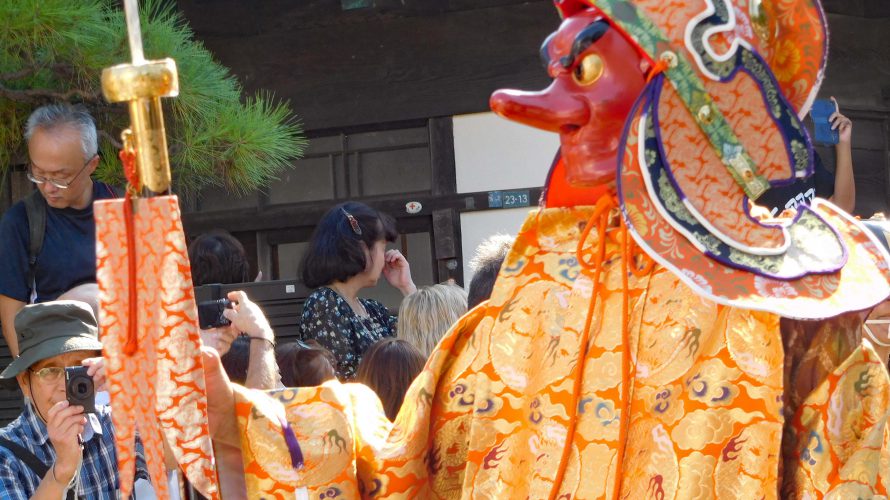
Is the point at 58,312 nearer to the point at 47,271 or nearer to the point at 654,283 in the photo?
the point at 47,271

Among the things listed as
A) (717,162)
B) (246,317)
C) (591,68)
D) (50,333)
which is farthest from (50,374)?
(717,162)

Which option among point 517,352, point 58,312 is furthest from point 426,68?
point 517,352

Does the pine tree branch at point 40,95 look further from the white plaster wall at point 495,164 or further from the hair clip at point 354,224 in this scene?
the white plaster wall at point 495,164

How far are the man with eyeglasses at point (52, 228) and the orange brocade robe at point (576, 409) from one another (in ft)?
6.41

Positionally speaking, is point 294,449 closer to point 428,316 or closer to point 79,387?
point 79,387

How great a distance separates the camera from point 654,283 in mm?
1829

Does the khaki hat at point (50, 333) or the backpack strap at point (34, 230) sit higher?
the backpack strap at point (34, 230)

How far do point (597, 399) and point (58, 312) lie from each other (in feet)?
5.66

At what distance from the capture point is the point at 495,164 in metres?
6.19

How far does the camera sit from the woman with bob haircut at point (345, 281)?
3836 mm

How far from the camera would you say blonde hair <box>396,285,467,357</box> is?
3926mm

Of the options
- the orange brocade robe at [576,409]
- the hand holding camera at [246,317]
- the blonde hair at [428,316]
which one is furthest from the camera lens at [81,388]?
the blonde hair at [428,316]

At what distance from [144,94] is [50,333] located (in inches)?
59.7

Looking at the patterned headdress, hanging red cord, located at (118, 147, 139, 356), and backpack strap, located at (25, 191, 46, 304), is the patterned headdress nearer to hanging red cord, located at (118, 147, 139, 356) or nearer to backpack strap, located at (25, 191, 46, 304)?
hanging red cord, located at (118, 147, 139, 356)
